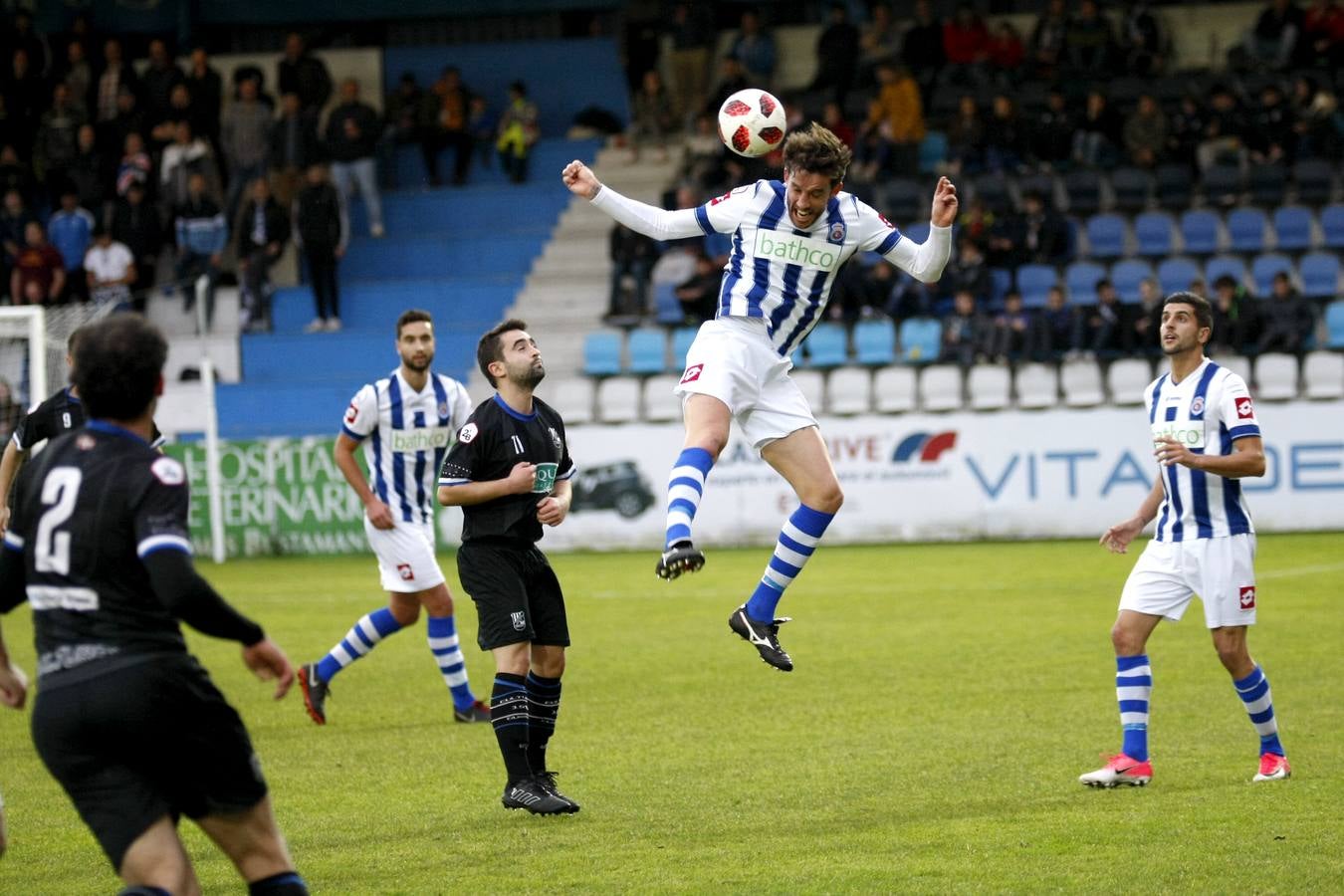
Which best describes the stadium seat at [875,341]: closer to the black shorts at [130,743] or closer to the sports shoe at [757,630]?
the sports shoe at [757,630]

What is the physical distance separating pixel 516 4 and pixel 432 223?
492 cm

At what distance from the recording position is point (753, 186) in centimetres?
799

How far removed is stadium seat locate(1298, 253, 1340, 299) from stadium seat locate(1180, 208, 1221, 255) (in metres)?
1.30

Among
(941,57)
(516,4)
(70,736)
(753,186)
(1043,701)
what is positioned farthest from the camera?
(516,4)

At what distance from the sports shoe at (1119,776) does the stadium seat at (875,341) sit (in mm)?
15552

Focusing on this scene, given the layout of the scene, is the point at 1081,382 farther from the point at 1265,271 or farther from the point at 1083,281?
the point at 1265,271

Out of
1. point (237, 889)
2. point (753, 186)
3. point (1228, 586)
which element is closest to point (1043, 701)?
point (1228, 586)

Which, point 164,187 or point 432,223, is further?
point 432,223

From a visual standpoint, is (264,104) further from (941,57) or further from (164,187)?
(941,57)

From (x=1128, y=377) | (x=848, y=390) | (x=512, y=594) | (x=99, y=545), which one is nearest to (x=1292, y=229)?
(x=1128, y=377)

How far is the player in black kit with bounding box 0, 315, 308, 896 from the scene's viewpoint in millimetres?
4633

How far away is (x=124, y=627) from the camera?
4.71 m

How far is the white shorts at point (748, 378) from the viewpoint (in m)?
7.95

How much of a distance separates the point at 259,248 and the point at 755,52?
27.0ft
